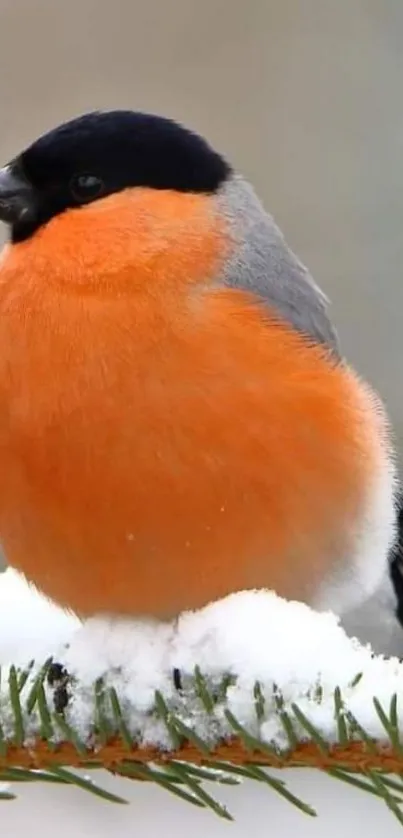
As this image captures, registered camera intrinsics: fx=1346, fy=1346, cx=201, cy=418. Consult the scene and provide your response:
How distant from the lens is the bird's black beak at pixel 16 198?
1009 millimetres

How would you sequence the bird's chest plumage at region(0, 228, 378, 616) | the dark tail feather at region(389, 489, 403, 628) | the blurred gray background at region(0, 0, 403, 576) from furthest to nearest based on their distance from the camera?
the blurred gray background at region(0, 0, 403, 576) < the dark tail feather at region(389, 489, 403, 628) < the bird's chest plumage at region(0, 228, 378, 616)

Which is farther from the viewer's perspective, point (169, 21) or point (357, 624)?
point (169, 21)

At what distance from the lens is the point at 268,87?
82.6 inches

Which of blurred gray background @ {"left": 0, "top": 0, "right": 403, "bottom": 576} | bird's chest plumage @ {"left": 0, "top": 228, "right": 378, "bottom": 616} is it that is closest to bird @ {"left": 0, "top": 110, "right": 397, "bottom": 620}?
bird's chest plumage @ {"left": 0, "top": 228, "right": 378, "bottom": 616}

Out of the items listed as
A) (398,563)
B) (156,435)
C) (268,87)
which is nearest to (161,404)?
(156,435)

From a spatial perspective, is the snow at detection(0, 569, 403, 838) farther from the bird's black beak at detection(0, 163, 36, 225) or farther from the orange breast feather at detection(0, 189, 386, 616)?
the bird's black beak at detection(0, 163, 36, 225)

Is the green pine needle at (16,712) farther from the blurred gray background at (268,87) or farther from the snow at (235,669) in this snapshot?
the blurred gray background at (268,87)

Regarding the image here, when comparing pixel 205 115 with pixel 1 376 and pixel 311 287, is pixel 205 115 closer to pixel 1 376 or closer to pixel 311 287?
pixel 311 287

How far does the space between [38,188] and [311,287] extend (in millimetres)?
231

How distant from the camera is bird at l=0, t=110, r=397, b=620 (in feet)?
2.84

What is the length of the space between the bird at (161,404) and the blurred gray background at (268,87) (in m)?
0.96

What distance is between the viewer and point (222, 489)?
0.86m

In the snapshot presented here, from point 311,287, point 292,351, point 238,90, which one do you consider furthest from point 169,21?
point 292,351

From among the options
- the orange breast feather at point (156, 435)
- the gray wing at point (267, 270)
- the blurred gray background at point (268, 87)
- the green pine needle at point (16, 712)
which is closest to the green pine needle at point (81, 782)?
the green pine needle at point (16, 712)
